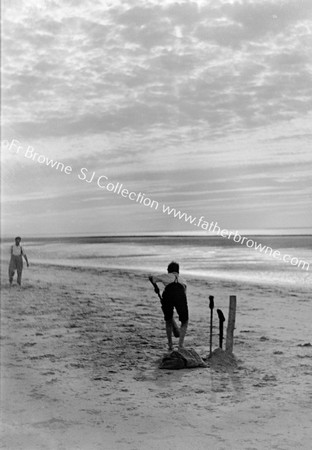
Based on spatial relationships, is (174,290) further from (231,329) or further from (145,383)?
(145,383)

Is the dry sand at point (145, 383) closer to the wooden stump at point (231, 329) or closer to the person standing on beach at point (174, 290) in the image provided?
the wooden stump at point (231, 329)

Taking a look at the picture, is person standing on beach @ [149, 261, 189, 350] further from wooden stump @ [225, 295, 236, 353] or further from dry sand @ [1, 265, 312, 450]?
dry sand @ [1, 265, 312, 450]

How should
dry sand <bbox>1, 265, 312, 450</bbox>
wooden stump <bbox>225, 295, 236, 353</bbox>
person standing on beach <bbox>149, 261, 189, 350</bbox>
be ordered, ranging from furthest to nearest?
wooden stump <bbox>225, 295, 236, 353</bbox> < person standing on beach <bbox>149, 261, 189, 350</bbox> < dry sand <bbox>1, 265, 312, 450</bbox>

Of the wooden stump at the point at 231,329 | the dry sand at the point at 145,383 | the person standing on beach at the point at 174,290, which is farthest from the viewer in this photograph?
the wooden stump at the point at 231,329

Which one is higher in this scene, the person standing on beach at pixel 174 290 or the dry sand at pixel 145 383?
the person standing on beach at pixel 174 290

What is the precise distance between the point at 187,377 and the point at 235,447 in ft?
8.09

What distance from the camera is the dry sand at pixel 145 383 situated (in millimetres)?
5656

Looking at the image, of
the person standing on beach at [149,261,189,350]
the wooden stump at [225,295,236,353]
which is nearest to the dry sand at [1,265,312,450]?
the wooden stump at [225,295,236,353]

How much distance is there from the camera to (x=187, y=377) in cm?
775

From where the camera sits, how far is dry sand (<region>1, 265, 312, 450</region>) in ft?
18.6

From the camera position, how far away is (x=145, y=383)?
7.59 metres

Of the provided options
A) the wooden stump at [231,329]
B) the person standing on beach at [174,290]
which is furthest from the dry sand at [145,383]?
the person standing on beach at [174,290]

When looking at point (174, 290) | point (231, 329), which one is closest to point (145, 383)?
point (174, 290)

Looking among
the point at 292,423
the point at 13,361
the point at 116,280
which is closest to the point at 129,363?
the point at 13,361
